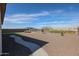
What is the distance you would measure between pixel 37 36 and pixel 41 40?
0.19ft

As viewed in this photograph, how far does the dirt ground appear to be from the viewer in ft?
3.92

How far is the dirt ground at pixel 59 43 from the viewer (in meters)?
1.20

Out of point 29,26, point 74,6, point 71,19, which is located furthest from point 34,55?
point 74,6

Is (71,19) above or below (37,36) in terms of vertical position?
above

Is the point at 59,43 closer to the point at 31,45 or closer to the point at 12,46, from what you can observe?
the point at 31,45

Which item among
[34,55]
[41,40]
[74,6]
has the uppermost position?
[74,6]

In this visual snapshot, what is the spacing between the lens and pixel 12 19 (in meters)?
1.19

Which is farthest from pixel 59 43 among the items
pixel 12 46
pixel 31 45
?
pixel 12 46

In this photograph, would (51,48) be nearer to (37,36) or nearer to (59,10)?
(37,36)

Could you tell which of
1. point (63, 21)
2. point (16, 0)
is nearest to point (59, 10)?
point (63, 21)

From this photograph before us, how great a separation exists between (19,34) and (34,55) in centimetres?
27

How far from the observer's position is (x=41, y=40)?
1202 millimetres

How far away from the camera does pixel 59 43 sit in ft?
3.96

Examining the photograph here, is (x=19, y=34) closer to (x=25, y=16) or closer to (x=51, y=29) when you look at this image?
(x=25, y=16)
